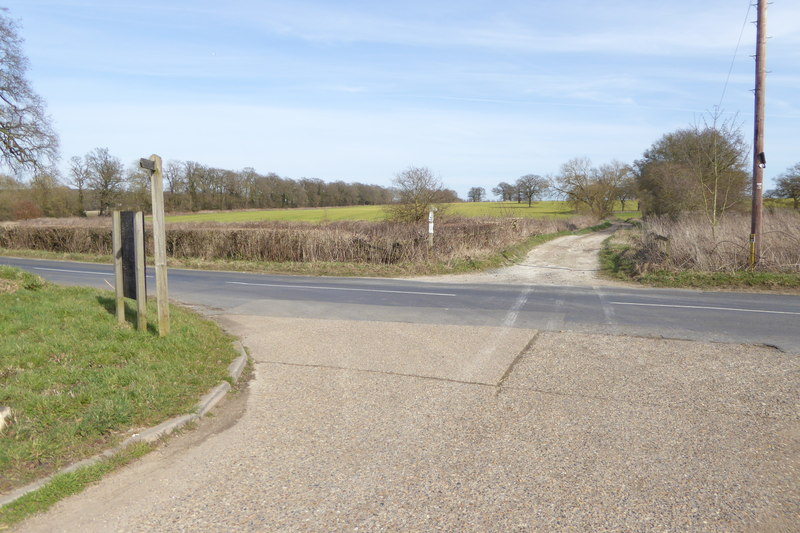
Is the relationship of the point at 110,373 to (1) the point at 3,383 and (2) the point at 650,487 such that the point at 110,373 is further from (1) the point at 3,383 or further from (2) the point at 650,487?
(2) the point at 650,487

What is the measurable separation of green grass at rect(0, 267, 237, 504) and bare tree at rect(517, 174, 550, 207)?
76.3 metres

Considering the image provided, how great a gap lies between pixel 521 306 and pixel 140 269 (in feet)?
24.2

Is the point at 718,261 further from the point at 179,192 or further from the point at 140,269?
the point at 179,192

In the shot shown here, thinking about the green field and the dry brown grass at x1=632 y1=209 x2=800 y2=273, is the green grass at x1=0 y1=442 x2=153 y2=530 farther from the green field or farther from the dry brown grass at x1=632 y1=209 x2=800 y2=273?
the green field

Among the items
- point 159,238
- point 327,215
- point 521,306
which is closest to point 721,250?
point 521,306

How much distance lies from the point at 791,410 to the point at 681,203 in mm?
32930

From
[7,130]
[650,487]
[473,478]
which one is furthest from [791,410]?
[7,130]

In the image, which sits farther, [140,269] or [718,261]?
[718,261]

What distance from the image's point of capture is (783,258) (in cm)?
1554

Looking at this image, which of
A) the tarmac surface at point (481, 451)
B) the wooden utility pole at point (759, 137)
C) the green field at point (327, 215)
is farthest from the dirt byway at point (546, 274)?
the green field at point (327, 215)

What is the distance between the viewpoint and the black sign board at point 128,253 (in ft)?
24.1

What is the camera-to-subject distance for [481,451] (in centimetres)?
447

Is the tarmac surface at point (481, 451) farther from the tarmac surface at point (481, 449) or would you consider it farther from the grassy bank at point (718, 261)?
the grassy bank at point (718, 261)

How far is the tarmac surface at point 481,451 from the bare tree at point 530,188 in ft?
249
